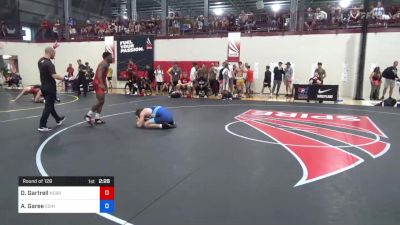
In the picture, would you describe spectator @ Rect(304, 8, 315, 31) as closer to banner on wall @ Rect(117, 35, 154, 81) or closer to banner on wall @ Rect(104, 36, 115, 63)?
banner on wall @ Rect(117, 35, 154, 81)

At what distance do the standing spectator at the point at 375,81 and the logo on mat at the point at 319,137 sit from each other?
553 cm

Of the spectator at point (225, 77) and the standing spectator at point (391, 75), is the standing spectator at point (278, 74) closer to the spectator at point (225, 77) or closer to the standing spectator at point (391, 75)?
the spectator at point (225, 77)

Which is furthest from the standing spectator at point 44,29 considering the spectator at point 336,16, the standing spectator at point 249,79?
the spectator at point 336,16

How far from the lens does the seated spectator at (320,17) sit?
15.9 m

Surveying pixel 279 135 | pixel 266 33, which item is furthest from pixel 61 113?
pixel 266 33

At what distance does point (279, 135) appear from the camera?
692cm

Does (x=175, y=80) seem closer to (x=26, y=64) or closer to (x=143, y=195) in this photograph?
(x=26, y=64)

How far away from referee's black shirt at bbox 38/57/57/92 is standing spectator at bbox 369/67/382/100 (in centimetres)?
1221

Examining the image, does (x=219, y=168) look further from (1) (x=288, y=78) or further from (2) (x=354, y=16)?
(2) (x=354, y=16)

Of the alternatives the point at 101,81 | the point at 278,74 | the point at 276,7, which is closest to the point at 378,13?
the point at 278,74

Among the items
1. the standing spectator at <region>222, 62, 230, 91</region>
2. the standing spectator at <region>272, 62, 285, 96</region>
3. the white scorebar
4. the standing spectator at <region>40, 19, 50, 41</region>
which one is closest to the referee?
the white scorebar

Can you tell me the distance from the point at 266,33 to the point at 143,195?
1425 cm

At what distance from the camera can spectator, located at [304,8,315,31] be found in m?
16.1
